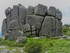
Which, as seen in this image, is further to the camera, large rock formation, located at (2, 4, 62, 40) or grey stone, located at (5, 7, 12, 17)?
grey stone, located at (5, 7, 12, 17)

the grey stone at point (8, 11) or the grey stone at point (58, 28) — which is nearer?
the grey stone at point (58, 28)

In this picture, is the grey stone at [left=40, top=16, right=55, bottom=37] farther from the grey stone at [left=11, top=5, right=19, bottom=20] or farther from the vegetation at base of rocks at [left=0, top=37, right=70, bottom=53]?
the vegetation at base of rocks at [left=0, top=37, right=70, bottom=53]

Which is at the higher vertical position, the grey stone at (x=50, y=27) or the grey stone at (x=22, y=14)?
the grey stone at (x=22, y=14)

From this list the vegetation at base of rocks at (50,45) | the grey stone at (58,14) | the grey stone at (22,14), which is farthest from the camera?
the grey stone at (22,14)

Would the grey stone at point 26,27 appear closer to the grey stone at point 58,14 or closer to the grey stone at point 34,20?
the grey stone at point 34,20

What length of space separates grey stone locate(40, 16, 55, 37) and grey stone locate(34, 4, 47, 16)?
5.35ft

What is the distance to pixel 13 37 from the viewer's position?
39125 mm

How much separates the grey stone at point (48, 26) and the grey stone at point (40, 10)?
5.35 ft

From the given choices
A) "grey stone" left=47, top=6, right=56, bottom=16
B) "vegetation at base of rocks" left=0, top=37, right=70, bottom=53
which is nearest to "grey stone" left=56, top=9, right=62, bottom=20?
"grey stone" left=47, top=6, right=56, bottom=16

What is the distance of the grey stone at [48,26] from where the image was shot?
1743 inches

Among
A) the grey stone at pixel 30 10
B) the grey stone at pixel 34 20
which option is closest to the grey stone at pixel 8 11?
the grey stone at pixel 30 10

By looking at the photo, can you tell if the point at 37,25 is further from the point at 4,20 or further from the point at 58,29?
the point at 4,20

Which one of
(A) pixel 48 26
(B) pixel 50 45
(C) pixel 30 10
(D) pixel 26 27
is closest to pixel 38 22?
(A) pixel 48 26

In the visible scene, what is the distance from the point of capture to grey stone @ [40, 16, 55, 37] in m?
44.3
